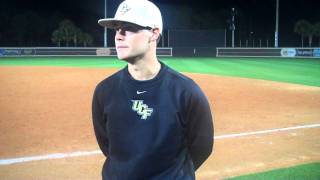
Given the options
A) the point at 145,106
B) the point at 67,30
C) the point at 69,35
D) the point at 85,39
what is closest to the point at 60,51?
the point at 69,35

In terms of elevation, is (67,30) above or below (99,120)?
above

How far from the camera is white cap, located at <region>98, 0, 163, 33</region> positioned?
2525 mm

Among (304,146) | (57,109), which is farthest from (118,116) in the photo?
(57,109)

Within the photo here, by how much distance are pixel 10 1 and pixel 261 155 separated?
40.0 metres

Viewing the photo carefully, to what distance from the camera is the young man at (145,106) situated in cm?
256

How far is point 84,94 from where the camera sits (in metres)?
12.9

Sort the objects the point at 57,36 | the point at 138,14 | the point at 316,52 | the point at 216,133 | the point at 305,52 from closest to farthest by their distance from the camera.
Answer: the point at 138,14
the point at 216,133
the point at 316,52
the point at 305,52
the point at 57,36

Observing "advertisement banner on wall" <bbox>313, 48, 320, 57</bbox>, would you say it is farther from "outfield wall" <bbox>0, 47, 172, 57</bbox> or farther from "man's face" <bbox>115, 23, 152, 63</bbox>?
"man's face" <bbox>115, 23, 152, 63</bbox>

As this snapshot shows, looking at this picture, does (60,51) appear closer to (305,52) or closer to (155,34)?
(305,52)

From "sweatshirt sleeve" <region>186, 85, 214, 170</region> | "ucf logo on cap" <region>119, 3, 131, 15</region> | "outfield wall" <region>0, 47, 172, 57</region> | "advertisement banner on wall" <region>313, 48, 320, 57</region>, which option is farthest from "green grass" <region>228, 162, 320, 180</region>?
"advertisement banner on wall" <region>313, 48, 320, 57</region>

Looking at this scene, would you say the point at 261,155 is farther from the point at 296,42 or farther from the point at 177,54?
the point at 296,42

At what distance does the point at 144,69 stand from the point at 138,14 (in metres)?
0.31

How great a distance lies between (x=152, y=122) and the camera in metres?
2.56

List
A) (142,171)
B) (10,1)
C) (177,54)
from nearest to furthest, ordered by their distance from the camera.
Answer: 1. (142,171)
2. (177,54)
3. (10,1)
